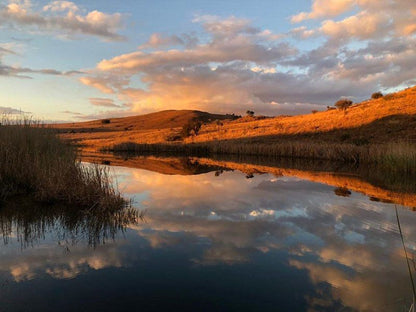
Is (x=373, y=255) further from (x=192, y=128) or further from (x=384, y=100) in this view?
(x=192, y=128)

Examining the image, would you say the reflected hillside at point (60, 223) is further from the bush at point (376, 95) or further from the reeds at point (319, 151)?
the bush at point (376, 95)

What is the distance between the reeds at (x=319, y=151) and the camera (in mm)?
17469

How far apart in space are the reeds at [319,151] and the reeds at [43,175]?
15.2 metres

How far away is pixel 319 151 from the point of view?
26.7m

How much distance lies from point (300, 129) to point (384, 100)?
12341 mm

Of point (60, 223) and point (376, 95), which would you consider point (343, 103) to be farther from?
point (60, 223)

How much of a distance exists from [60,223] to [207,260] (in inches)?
134

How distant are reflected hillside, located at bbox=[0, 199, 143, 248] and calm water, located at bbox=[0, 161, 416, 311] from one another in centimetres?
3

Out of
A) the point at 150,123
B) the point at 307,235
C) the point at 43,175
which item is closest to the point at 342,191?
the point at 307,235

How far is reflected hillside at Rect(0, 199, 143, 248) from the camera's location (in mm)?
5949

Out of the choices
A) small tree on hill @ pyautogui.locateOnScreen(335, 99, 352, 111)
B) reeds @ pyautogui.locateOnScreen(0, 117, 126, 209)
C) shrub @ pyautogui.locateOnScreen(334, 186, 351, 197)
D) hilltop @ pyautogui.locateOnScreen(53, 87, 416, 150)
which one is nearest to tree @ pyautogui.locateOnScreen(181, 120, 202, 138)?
hilltop @ pyautogui.locateOnScreen(53, 87, 416, 150)

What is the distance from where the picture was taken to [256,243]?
20.1ft

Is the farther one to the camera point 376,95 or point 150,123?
point 150,123

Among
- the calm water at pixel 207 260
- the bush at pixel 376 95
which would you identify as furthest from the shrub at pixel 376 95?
the calm water at pixel 207 260
